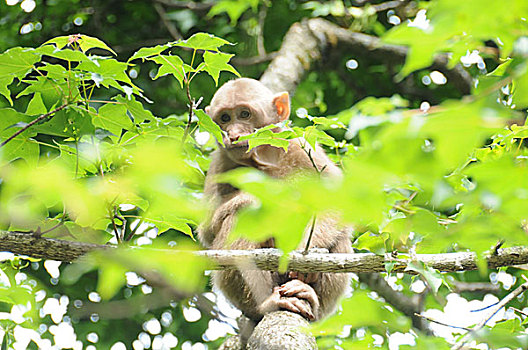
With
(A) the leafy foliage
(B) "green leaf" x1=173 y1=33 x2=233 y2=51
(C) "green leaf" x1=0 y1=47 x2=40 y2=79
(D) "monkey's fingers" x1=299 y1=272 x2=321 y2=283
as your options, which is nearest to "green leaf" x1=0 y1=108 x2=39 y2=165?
(A) the leafy foliage

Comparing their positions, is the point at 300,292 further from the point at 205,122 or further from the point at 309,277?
the point at 205,122

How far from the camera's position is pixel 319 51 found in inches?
215

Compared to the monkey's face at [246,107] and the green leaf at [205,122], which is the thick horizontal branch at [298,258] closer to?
the green leaf at [205,122]

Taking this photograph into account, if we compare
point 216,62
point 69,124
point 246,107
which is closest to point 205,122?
point 216,62

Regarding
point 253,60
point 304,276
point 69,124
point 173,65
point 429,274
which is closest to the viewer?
point 429,274

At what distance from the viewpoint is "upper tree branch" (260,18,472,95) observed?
4.94 m

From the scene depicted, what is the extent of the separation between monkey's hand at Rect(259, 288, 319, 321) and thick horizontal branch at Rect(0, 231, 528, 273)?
654mm

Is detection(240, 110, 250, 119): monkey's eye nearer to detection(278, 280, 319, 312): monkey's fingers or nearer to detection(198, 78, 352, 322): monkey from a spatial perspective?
detection(198, 78, 352, 322): monkey

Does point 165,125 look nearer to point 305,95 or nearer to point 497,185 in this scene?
point 497,185

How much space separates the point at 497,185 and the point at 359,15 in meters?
5.06

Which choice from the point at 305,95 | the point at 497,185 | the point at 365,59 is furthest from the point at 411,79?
the point at 497,185

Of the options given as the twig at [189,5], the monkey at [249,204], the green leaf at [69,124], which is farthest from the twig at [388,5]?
the green leaf at [69,124]

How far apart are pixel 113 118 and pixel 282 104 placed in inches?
78.6

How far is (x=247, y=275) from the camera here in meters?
3.54
